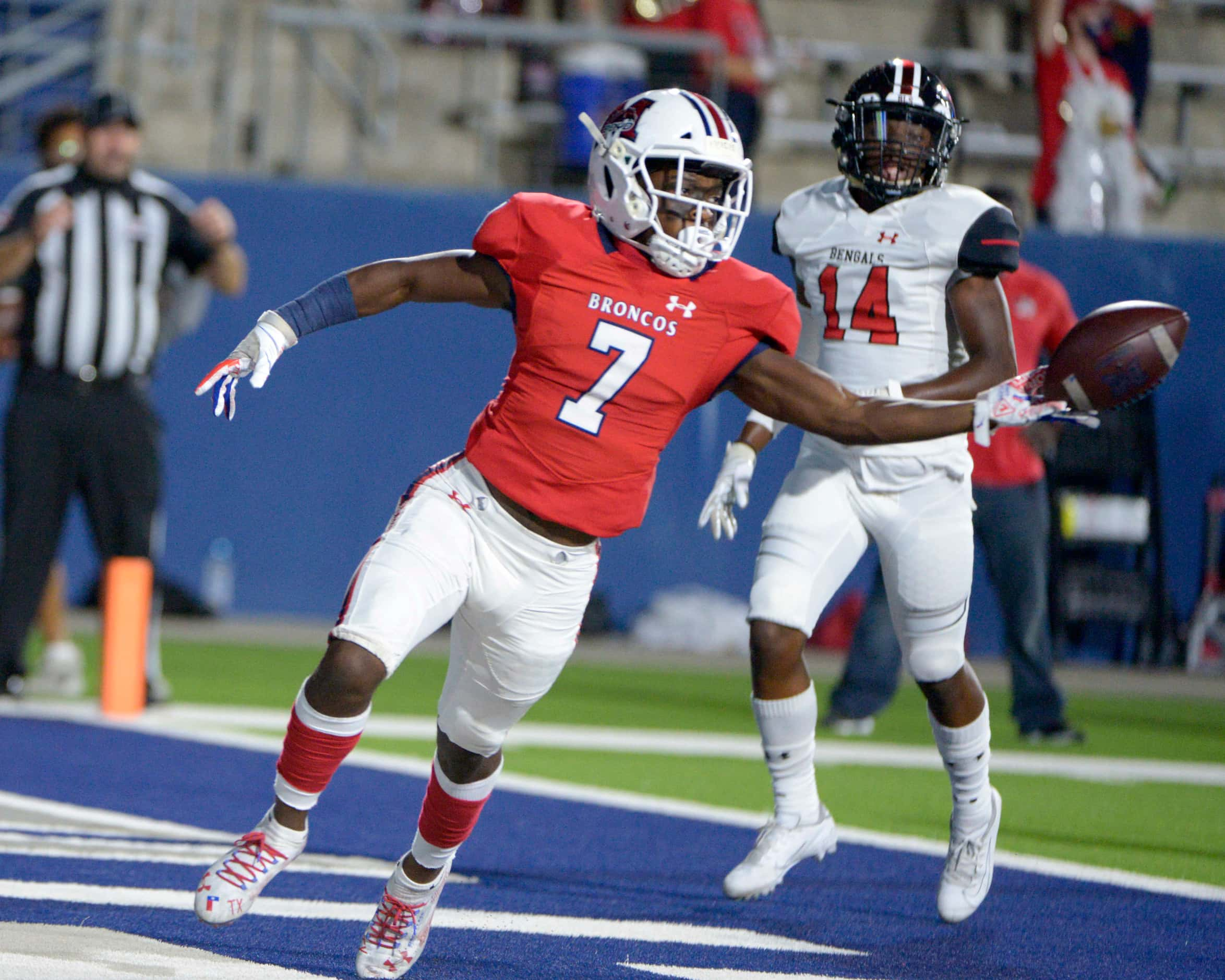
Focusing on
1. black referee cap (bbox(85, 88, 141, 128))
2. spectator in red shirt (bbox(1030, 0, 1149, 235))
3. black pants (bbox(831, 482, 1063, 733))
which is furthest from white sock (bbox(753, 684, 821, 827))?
spectator in red shirt (bbox(1030, 0, 1149, 235))

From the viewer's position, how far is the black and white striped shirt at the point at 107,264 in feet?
24.1

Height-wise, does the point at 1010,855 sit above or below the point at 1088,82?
below

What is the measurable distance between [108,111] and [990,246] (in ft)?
13.5

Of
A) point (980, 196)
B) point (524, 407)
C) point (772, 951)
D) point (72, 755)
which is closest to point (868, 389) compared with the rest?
point (980, 196)

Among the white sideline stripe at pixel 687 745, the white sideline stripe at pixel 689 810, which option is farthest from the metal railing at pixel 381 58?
the white sideline stripe at pixel 689 810

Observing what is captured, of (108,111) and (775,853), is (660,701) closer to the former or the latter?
(108,111)

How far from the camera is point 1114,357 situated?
3.77 metres

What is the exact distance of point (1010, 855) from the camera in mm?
5078

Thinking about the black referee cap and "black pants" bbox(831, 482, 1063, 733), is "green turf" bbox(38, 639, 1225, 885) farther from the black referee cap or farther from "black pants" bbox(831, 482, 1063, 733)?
the black referee cap

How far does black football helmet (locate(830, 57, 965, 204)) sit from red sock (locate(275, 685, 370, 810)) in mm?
2011

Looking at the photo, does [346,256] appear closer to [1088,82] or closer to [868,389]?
[1088,82]

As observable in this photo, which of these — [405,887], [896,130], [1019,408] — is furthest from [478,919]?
[896,130]

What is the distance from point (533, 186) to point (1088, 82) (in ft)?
11.0

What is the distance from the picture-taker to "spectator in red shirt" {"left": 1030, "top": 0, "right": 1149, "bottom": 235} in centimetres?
1069
